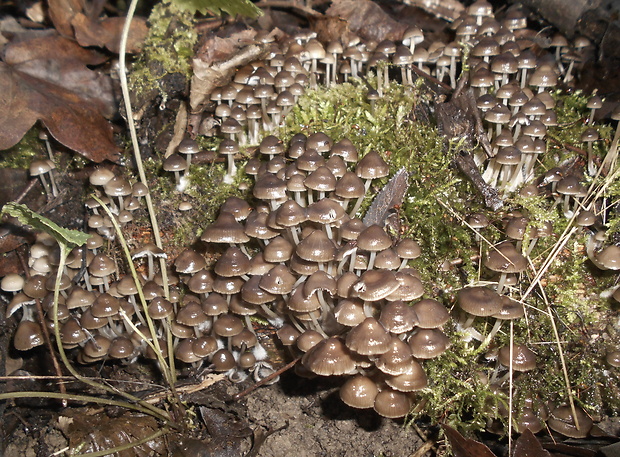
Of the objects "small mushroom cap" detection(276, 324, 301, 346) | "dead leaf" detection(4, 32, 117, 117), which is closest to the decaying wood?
"small mushroom cap" detection(276, 324, 301, 346)

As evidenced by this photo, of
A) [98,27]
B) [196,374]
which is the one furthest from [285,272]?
[98,27]

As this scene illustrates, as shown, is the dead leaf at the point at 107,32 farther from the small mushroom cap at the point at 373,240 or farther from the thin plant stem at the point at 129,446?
the thin plant stem at the point at 129,446

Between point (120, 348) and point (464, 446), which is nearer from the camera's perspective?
point (464, 446)

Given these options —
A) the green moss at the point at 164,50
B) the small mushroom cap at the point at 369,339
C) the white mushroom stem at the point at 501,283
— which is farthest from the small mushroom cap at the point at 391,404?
the green moss at the point at 164,50

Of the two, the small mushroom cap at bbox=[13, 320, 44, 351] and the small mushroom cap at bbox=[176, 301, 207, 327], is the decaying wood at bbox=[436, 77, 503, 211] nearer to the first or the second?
the small mushroom cap at bbox=[176, 301, 207, 327]

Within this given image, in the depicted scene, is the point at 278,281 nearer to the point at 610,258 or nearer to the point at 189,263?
the point at 189,263

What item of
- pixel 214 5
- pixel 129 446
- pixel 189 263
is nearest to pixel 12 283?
pixel 189 263
